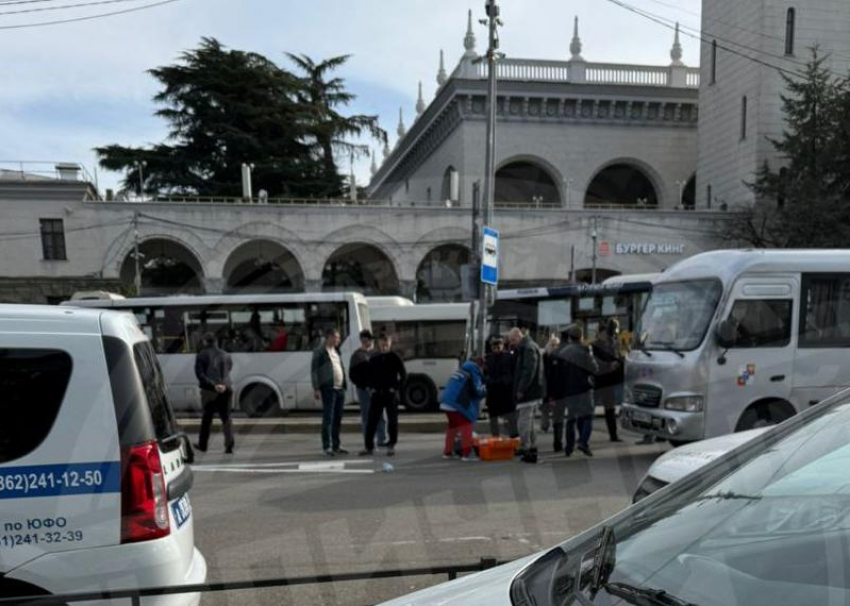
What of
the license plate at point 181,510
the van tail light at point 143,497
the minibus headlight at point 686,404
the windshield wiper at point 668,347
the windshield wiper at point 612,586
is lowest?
the minibus headlight at point 686,404

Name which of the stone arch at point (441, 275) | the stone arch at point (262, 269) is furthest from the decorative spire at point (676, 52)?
the stone arch at point (262, 269)

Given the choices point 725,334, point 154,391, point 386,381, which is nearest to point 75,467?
point 154,391

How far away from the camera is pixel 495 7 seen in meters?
13.3

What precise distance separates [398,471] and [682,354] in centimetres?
410

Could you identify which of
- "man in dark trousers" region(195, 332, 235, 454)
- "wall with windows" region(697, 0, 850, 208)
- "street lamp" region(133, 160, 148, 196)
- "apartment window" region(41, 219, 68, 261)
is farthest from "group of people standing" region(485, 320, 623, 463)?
"street lamp" region(133, 160, 148, 196)

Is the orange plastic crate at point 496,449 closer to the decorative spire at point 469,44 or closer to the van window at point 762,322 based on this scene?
the van window at point 762,322

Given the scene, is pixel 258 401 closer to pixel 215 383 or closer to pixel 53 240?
pixel 215 383

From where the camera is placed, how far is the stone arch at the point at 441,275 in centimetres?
3433

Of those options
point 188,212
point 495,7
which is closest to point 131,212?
point 188,212

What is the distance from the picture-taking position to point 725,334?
7.77m

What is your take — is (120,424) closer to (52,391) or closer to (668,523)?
(52,391)

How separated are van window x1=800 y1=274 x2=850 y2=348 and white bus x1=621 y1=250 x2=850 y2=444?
1 cm

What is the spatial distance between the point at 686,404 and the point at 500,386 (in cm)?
255

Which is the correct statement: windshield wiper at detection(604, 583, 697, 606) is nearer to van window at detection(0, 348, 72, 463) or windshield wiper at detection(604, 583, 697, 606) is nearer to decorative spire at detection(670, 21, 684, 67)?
van window at detection(0, 348, 72, 463)
